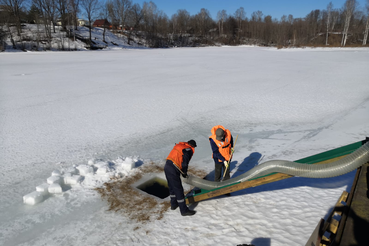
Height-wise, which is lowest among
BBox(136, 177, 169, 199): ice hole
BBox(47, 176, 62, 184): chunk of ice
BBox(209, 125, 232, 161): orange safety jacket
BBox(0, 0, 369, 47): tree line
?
BBox(136, 177, 169, 199): ice hole

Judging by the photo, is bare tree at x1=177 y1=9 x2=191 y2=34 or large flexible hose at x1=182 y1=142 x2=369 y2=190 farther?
bare tree at x1=177 y1=9 x2=191 y2=34

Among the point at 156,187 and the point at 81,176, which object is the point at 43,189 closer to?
the point at 81,176

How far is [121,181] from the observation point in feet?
16.8

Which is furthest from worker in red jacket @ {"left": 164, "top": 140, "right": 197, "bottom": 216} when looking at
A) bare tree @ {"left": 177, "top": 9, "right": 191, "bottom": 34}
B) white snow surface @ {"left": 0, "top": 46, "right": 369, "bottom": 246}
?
bare tree @ {"left": 177, "top": 9, "right": 191, "bottom": 34}

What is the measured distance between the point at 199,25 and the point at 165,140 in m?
75.7

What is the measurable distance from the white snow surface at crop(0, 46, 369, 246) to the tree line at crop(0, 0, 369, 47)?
37.0 m

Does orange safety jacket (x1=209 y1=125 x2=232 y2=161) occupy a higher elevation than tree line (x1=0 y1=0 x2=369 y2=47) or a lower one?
lower

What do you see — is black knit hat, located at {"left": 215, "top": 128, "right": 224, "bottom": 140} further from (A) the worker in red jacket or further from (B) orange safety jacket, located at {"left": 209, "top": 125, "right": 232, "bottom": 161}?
(A) the worker in red jacket

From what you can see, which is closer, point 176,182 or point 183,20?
point 176,182

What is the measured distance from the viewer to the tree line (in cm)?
4550

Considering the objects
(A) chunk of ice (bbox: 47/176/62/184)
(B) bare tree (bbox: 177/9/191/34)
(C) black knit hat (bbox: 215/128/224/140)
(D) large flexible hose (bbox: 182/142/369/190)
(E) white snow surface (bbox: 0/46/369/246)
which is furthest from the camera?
(B) bare tree (bbox: 177/9/191/34)

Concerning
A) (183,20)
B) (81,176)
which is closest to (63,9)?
(183,20)

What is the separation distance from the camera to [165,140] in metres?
7.18

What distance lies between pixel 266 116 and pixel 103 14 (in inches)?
2199
